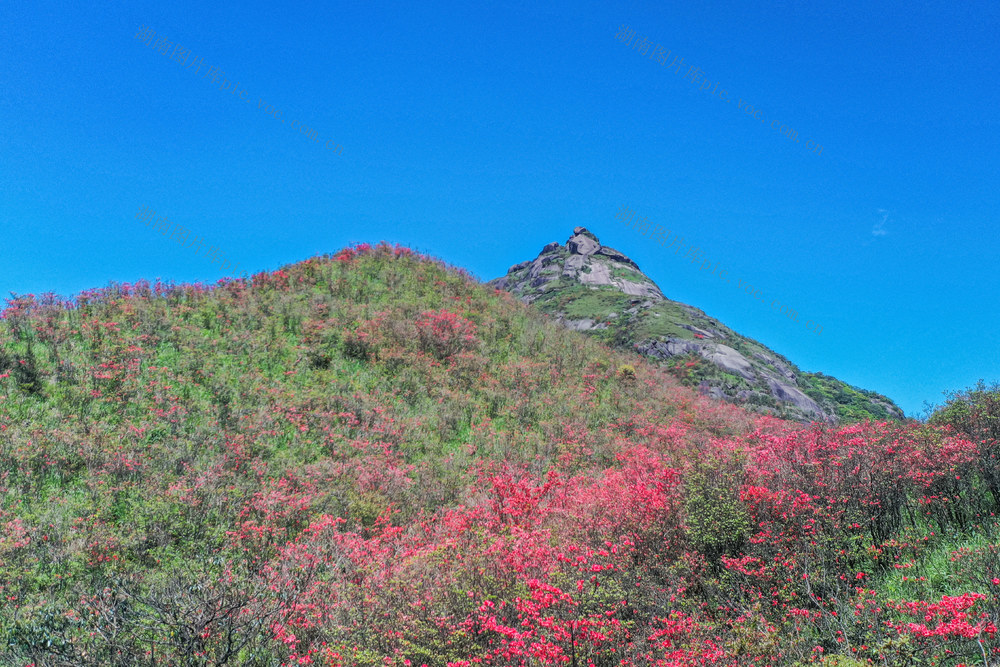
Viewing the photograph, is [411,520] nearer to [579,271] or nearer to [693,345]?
[693,345]

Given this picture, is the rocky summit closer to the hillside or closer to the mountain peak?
the mountain peak

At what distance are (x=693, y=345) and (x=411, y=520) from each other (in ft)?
116

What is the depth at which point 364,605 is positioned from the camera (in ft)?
22.9

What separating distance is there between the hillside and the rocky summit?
29.9 feet

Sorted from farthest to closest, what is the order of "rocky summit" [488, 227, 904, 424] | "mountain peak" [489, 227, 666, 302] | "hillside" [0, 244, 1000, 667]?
"mountain peak" [489, 227, 666, 302], "rocky summit" [488, 227, 904, 424], "hillside" [0, 244, 1000, 667]

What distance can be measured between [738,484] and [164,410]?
15.5 m

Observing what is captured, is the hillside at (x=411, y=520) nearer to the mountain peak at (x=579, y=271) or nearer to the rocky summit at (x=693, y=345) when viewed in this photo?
the rocky summit at (x=693, y=345)

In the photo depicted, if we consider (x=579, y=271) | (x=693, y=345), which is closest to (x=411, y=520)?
(x=693, y=345)

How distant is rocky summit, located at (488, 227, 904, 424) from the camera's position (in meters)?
34.3

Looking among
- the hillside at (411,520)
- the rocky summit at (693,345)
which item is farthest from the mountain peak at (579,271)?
the hillside at (411,520)

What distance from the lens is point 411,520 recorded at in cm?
1188

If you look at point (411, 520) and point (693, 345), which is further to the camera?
point (693, 345)

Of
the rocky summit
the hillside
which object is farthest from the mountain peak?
the hillside

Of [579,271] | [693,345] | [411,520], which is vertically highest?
[579,271]
